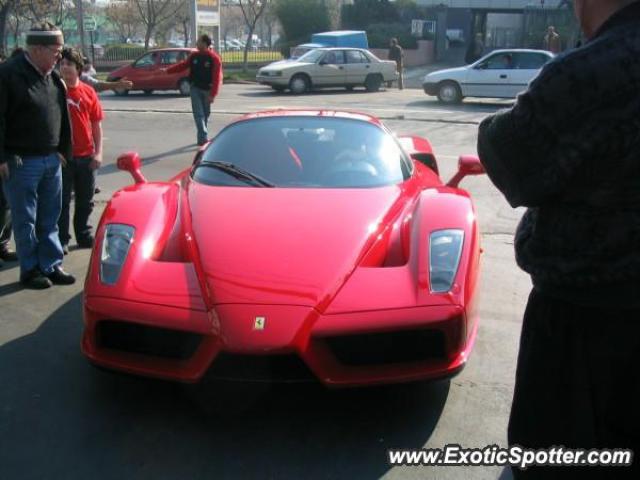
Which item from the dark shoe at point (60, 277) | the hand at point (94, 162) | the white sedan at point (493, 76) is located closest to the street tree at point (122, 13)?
the white sedan at point (493, 76)

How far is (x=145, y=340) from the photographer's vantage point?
3.16 meters

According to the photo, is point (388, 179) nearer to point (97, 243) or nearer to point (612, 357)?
point (97, 243)

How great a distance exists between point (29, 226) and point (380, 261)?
275cm

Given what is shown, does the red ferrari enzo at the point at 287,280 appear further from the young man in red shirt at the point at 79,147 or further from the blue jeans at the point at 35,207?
the young man in red shirt at the point at 79,147

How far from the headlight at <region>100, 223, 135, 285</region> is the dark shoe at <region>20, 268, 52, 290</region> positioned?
4.79 feet

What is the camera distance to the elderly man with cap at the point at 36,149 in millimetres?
4559

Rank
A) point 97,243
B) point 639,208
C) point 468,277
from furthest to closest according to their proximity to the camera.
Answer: point 97,243
point 468,277
point 639,208

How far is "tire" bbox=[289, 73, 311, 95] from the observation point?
22.2 metres

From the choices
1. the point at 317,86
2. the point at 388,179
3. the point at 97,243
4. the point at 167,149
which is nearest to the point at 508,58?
the point at 317,86

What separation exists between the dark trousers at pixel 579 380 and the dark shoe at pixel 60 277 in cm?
397

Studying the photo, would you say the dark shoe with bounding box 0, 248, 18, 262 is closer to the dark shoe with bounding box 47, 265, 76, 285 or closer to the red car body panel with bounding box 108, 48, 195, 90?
the dark shoe with bounding box 47, 265, 76, 285

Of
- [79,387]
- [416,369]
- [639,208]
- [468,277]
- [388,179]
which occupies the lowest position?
[79,387]

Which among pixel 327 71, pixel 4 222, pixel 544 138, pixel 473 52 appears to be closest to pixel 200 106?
pixel 4 222

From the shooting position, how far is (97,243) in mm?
3619
